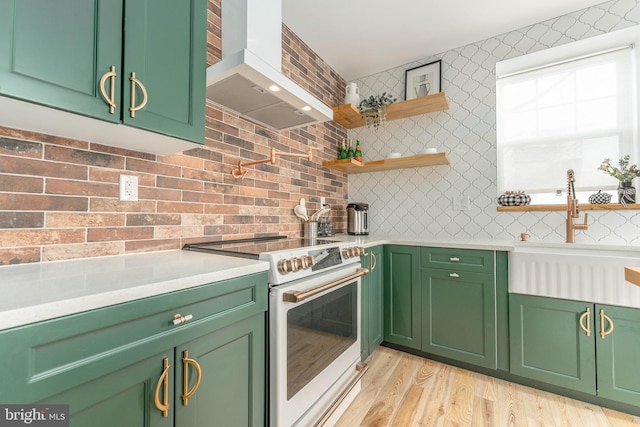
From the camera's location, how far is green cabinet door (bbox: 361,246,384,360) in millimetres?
2000

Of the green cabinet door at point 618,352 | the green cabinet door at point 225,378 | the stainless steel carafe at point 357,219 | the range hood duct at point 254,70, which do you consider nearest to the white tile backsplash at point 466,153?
the stainless steel carafe at point 357,219

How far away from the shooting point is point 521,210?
227cm

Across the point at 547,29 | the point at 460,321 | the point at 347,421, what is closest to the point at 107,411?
the point at 347,421

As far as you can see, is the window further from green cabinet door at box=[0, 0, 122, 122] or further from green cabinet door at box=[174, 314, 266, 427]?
green cabinet door at box=[0, 0, 122, 122]

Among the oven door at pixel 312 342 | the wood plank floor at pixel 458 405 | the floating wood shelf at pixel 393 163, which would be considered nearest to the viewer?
the oven door at pixel 312 342

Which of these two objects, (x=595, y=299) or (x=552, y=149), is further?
(x=552, y=149)

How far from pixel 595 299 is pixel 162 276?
2.23 m

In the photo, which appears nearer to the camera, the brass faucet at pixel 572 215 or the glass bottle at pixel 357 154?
the brass faucet at pixel 572 215

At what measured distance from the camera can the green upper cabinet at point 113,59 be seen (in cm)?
77

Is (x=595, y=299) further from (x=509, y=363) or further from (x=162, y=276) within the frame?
(x=162, y=276)

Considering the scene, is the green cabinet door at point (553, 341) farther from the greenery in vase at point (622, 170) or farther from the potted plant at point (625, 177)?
the greenery in vase at point (622, 170)

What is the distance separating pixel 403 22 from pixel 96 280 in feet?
8.42

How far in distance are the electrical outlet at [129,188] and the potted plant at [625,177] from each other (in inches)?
119

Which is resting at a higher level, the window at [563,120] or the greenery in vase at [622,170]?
the window at [563,120]
